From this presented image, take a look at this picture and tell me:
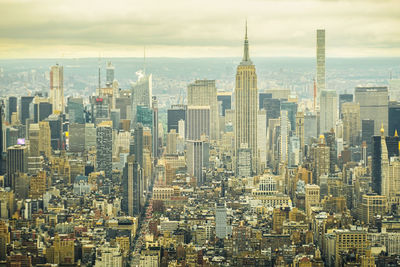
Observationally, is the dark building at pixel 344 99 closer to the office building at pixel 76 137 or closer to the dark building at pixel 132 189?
the dark building at pixel 132 189

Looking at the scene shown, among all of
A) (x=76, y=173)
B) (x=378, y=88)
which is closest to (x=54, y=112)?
(x=76, y=173)

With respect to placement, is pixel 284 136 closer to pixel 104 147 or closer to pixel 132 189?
pixel 104 147

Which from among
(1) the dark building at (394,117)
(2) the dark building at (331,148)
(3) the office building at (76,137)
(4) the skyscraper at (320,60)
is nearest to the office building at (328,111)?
(2) the dark building at (331,148)

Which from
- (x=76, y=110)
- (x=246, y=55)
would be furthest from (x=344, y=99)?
(x=76, y=110)

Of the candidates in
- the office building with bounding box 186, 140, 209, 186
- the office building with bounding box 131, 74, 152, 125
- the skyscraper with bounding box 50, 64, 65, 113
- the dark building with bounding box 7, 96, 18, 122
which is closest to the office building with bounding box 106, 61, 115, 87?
the office building with bounding box 131, 74, 152, 125

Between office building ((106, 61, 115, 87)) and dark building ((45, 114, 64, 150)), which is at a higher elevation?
office building ((106, 61, 115, 87))

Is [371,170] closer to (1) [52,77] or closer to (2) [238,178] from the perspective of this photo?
(2) [238,178]

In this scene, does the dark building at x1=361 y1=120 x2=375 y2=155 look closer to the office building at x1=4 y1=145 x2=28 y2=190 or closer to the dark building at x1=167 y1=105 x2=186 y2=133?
the dark building at x1=167 y1=105 x2=186 y2=133
